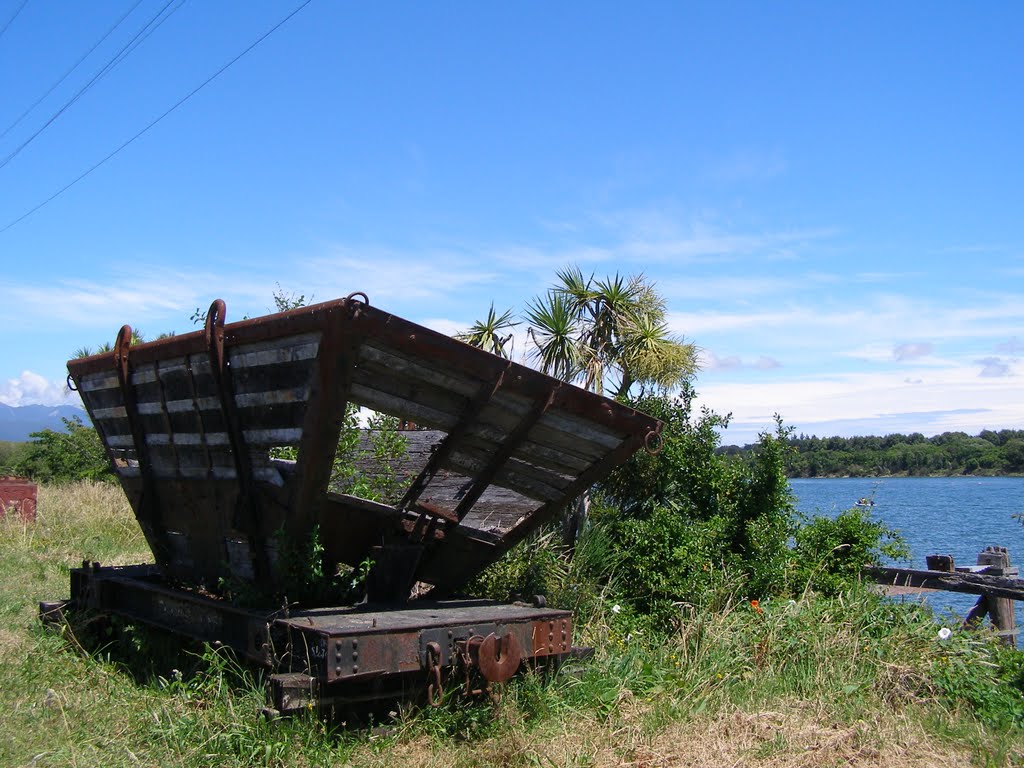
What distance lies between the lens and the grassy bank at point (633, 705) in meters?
4.83

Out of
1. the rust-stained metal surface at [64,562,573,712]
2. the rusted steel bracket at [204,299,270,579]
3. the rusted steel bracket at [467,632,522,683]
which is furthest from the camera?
the rusted steel bracket at [204,299,270,579]

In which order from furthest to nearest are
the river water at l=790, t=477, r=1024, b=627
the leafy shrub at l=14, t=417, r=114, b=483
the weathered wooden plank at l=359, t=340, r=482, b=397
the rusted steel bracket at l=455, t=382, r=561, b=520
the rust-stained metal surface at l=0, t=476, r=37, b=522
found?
the leafy shrub at l=14, t=417, r=114, b=483, the rust-stained metal surface at l=0, t=476, r=37, b=522, the river water at l=790, t=477, r=1024, b=627, the rusted steel bracket at l=455, t=382, r=561, b=520, the weathered wooden plank at l=359, t=340, r=482, b=397

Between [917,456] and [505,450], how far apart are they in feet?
119

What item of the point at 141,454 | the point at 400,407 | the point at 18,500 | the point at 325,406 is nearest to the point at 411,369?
the point at 400,407

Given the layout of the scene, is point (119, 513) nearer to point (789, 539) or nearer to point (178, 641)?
point (178, 641)

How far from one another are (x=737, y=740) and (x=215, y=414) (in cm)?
379

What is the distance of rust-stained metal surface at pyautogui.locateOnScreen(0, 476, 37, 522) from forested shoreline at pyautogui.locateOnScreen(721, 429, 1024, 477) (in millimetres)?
18796

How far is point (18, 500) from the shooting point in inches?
630

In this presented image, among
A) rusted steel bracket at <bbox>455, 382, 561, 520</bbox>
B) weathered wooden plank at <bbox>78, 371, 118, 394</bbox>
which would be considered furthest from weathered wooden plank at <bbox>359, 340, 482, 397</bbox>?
weathered wooden plank at <bbox>78, 371, 118, 394</bbox>

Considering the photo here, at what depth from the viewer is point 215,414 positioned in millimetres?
5871

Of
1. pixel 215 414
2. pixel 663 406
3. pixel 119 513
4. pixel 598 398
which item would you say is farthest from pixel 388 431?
pixel 119 513

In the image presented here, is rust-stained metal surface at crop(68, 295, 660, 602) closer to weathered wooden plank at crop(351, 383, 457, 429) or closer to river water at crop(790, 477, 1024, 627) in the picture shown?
weathered wooden plank at crop(351, 383, 457, 429)

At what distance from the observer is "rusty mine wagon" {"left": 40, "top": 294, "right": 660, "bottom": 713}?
489 centimetres

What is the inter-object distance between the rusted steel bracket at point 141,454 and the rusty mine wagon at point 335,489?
0.02m
